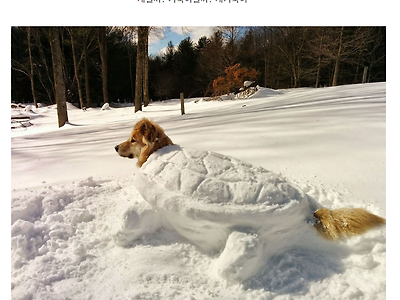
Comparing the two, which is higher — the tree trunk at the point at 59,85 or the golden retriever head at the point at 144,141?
the tree trunk at the point at 59,85

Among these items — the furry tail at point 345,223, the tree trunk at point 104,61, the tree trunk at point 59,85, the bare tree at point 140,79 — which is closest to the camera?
the furry tail at point 345,223

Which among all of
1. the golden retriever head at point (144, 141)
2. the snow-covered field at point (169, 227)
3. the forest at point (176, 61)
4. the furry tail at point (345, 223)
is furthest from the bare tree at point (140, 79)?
the furry tail at point (345, 223)

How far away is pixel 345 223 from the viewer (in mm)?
1626

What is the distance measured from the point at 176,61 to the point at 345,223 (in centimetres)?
306

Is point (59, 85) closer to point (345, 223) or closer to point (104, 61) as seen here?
point (104, 61)

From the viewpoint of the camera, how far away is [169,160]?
1894 millimetres

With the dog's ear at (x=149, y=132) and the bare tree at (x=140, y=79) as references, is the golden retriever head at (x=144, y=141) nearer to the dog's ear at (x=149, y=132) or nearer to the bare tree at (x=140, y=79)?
the dog's ear at (x=149, y=132)

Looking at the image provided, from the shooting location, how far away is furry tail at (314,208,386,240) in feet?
5.28

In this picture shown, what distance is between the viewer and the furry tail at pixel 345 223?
161cm

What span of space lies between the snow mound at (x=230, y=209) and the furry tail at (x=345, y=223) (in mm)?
84

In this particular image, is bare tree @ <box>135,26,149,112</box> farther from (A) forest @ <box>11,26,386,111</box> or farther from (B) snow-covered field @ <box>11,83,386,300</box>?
(B) snow-covered field @ <box>11,83,386,300</box>

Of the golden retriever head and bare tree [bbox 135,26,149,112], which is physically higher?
bare tree [bbox 135,26,149,112]

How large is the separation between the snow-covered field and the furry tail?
0.19 feet

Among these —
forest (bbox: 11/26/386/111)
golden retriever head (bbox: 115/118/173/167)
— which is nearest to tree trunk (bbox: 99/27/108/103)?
forest (bbox: 11/26/386/111)
